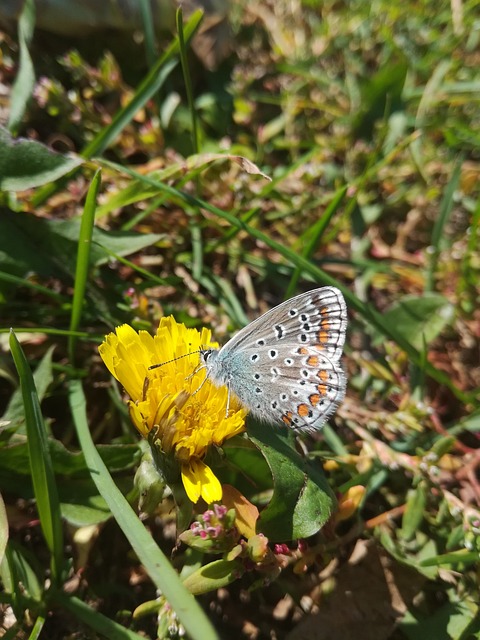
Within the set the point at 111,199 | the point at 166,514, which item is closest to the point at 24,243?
the point at 111,199

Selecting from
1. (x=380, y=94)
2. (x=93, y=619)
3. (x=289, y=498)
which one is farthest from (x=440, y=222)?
(x=93, y=619)

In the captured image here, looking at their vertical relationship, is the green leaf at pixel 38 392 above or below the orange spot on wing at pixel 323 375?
above

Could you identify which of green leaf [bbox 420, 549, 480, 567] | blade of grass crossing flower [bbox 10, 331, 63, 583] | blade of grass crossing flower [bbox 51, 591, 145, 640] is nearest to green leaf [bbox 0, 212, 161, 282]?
blade of grass crossing flower [bbox 10, 331, 63, 583]

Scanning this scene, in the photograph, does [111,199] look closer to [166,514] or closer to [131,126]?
[131,126]

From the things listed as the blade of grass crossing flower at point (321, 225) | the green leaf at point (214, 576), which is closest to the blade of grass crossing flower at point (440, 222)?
the blade of grass crossing flower at point (321, 225)

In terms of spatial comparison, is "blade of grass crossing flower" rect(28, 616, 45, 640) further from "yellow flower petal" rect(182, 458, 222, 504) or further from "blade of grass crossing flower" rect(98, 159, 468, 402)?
"blade of grass crossing flower" rect(98, 159, 468, 402)

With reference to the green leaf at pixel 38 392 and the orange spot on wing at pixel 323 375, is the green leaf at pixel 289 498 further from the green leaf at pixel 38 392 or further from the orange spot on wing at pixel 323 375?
the green leaf at pixel 38 392
